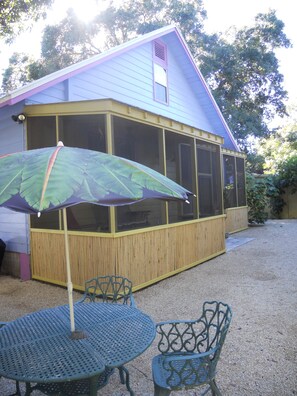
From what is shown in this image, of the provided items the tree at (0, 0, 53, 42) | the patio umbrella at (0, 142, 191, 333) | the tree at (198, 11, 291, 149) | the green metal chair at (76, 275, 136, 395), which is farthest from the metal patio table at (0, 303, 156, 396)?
the tree at (198, 11, 291, 149)

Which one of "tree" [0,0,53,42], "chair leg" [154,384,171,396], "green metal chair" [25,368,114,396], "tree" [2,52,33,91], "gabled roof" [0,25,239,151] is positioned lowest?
"green metal chair" [25,368,114,396]

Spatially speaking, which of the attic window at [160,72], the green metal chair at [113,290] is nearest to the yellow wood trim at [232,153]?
the attic window at [160,72]

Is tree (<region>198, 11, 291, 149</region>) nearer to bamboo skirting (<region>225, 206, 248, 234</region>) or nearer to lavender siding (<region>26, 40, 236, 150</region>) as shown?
lavender siding (<region>26, 40, 236, 150</region>)

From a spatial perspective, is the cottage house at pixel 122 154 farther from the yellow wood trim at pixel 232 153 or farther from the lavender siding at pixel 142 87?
the yellow wood trim at pixel 232 153

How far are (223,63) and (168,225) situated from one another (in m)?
13.8

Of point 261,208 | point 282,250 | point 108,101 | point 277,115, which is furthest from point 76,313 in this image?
point 277,115

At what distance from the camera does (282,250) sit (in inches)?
321

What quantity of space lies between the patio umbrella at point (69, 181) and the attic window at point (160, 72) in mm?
7576

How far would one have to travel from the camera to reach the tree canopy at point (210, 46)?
17.0m

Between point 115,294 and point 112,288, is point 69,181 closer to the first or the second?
point 115,294

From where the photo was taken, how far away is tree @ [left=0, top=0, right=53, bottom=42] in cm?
988

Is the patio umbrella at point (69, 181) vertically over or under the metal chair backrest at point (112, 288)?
over

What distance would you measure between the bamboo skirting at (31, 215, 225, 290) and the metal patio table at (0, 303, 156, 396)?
210 cm

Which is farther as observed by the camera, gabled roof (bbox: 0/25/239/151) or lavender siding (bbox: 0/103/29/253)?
lavender siding (bbox: 0/103/29/253)
